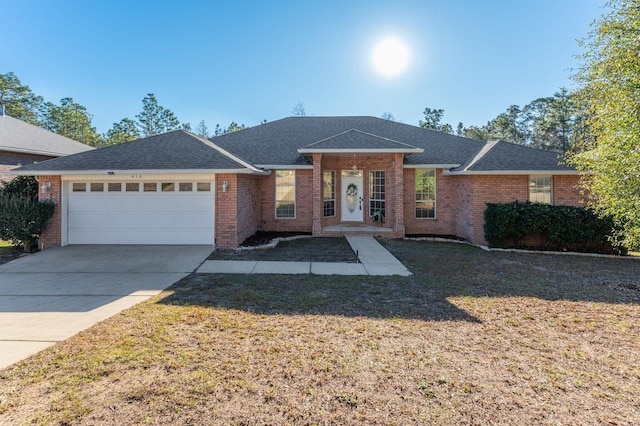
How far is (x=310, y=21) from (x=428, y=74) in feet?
21.4

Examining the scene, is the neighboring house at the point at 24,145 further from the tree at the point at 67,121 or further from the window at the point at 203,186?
the tree at the point at 67,121

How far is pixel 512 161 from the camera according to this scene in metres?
11.8

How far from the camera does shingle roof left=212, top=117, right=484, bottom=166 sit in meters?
13.6

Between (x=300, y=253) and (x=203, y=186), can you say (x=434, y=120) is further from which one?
(x=203, y=186)

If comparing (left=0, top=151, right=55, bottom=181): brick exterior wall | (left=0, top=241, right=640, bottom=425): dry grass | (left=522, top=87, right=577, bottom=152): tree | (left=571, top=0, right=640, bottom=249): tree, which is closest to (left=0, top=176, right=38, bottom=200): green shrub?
(left=0, top=151, right=55, bottom=181): brick exterior wall

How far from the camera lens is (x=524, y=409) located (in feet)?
8.93

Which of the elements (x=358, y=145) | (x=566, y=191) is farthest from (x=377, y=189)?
(x=566, y=191)

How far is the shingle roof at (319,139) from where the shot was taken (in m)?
13.6

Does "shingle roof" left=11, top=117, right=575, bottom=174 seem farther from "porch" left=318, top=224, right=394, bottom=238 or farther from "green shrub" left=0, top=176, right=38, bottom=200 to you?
"porch" left=318, top=224, right=394, bottom=238

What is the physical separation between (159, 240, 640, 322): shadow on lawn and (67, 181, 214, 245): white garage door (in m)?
3.82

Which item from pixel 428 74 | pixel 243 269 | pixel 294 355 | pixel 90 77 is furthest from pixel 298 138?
pixel 90 77

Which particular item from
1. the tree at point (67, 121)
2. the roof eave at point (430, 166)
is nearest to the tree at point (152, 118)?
the tree at point (67, 121)

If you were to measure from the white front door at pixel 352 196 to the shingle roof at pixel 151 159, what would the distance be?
16.7ft

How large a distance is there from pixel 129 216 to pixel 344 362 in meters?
9.76
